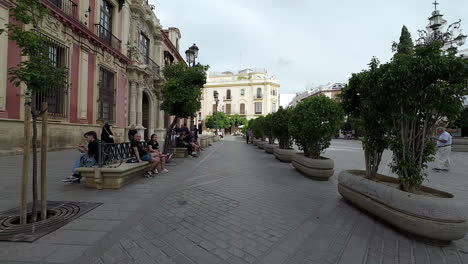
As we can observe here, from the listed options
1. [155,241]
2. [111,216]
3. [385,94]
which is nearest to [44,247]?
[111,216]

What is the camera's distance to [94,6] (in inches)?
488

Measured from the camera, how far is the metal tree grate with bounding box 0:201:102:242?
2463 millimetres

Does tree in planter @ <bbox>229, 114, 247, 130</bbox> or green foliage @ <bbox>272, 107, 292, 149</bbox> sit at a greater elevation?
tree in planter @ <bbox>229, 114, 247, 130</bbox>

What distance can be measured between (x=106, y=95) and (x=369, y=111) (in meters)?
14.8

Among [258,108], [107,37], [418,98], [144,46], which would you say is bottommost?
[418,98]

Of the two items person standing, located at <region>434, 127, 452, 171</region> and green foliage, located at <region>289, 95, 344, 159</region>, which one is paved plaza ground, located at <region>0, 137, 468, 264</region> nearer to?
green foliage, located at <region>289, 95, 344, 159</region>

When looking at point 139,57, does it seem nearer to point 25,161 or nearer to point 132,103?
point 132,103

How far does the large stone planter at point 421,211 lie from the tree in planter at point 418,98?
1.27 ft

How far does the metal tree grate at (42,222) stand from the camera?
8.08ft

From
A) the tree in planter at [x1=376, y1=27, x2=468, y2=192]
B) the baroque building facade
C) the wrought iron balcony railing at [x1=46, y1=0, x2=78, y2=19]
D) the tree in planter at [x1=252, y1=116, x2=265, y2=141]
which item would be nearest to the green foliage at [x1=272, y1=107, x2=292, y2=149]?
the tree in planter at [x1=252, y1=116, x2=265, y2=141]

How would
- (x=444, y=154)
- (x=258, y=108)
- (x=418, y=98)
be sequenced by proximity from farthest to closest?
(x=258, y=108) → (x=444, y=154) → (x=418, y=98)

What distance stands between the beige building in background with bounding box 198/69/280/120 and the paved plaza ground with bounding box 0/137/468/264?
5229 centimetres

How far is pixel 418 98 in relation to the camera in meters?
2.88

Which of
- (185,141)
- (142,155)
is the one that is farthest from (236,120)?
(142,155)
